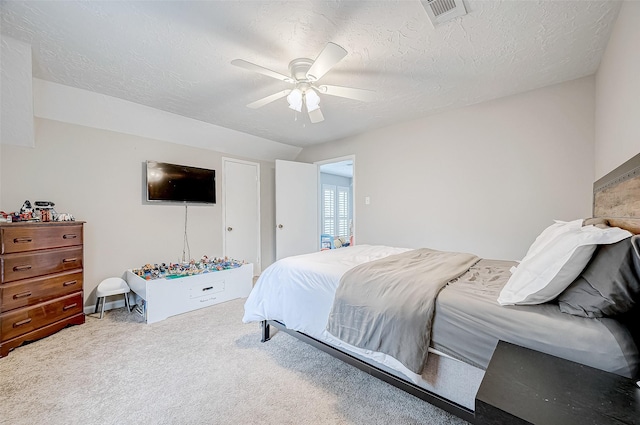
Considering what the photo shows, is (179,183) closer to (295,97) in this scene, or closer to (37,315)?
(37,315)

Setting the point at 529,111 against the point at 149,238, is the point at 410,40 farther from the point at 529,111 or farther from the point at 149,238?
the point at 149,238

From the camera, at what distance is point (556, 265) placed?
3.53ft

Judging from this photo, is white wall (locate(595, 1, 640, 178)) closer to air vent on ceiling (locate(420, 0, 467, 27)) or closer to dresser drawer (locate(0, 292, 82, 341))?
air vent on ceiling (locate(420, 0, 467, 27))

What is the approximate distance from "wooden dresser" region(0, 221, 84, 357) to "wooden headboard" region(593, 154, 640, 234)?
4.21m

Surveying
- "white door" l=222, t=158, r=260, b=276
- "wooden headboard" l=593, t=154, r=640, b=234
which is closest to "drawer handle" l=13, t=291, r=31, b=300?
"white door" l=222, t=158, r=260, b=276

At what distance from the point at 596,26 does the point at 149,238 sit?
15.7 feet

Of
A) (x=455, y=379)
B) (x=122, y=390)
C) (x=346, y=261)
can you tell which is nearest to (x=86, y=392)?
(x=122, y=390)

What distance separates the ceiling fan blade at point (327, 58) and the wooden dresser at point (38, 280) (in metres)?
2.79

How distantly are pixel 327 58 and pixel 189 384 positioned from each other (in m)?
2.36

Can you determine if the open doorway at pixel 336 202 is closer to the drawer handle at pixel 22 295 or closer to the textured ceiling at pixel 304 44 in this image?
the textured ceiling at pixel 304 44

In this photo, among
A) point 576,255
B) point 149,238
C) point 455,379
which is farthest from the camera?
point 149,238

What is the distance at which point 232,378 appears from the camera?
70.6 inches

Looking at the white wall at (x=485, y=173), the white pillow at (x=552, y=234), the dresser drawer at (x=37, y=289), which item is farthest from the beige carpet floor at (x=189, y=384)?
→ the white wall at (x=485, y=173)

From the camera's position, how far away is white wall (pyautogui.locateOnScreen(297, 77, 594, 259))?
7.91ft
